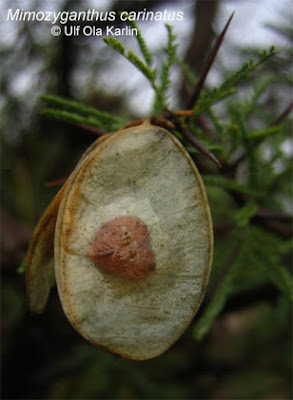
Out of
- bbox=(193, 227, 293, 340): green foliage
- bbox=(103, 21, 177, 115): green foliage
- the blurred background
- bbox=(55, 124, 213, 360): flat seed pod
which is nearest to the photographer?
bbox=(55, 124, 213, 360): flat seed pod

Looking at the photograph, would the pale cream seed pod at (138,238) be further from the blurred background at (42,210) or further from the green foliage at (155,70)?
the blurred background at (42,210)

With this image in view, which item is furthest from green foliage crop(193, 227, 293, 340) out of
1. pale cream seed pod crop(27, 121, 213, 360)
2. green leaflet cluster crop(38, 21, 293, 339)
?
pale cream seed pod crop(27, 121, 213, 360)

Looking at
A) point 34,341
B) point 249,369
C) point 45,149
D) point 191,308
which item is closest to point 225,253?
point 191,308

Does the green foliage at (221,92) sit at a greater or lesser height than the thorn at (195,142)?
greater

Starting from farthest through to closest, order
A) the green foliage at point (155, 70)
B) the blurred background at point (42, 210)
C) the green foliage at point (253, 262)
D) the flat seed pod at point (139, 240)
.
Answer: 1. the blurred background at point (42, 210)
2. the green foliage at point (253, 262)
3. the green foliage at point (155, 70)
4. the flat seed pod at point (139, 240)

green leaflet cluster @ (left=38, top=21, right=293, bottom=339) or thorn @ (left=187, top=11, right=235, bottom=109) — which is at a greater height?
thorn @ (left=187, top=11, right=235, bottom=109)

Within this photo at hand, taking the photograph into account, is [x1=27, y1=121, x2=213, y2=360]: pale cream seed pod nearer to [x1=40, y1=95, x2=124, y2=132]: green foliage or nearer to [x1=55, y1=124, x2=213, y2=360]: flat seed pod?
[x1=55, y1=124, x2=213, y2=360]: flat seed pod

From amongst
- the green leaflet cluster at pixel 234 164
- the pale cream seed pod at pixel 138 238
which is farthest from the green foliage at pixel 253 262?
the pale cream seed pod at pixel 138 238
